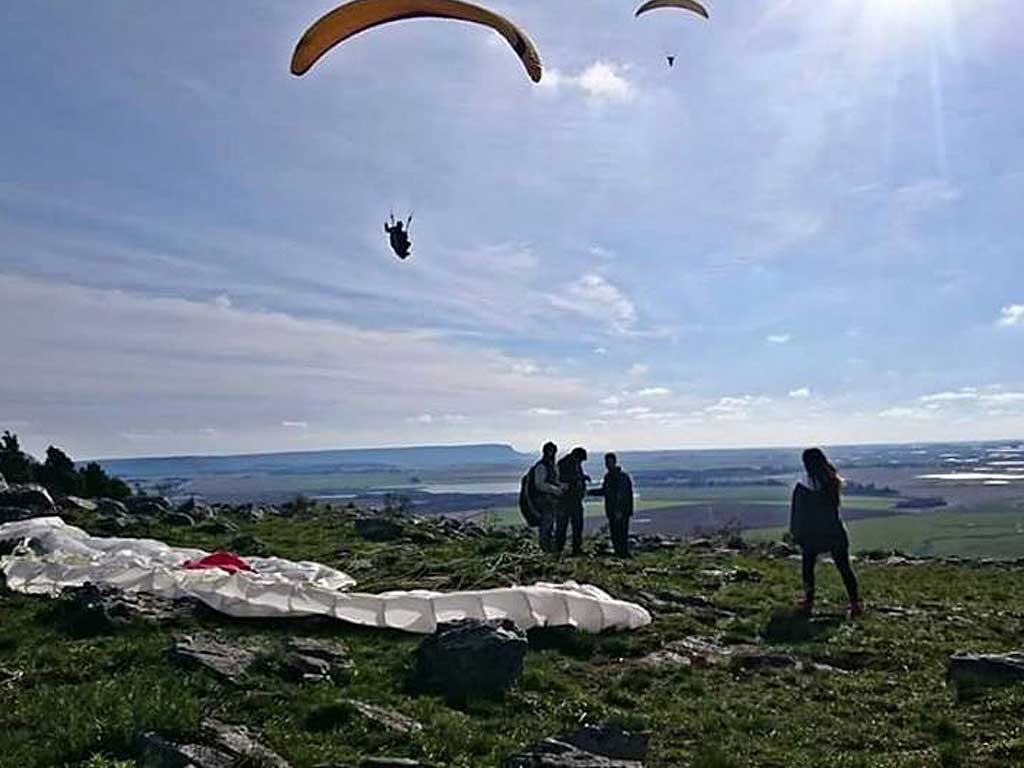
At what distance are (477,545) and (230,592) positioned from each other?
9.44m

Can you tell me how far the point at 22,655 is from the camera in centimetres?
1080

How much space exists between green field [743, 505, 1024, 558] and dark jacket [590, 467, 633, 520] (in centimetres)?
1286

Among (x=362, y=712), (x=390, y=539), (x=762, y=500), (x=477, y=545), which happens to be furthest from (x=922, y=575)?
(x=762, y=500)

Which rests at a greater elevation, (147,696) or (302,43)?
(302,43)

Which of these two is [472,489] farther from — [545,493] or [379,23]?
[379,23]

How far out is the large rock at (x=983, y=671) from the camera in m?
10.4

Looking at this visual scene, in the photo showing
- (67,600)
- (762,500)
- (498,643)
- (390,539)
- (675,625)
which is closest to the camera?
(498,643)

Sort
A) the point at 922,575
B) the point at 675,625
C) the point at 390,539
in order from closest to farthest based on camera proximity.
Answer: the point at 675,625 → the point at 922,575 → the point at 390,539

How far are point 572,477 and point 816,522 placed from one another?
5.65 m

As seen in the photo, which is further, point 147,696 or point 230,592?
point 230,592

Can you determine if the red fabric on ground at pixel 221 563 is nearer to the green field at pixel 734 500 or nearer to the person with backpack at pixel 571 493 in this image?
the person with backpack at pixel 571 493

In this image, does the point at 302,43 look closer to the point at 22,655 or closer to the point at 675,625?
the point at 22,655

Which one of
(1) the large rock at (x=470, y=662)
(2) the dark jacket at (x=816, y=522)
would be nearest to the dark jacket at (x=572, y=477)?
(2) the dark jacket at (x=816, y=522)

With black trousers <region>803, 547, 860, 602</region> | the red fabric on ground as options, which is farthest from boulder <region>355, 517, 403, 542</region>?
black trousers <region>803, 547, 860, 602</region>
